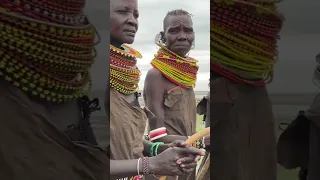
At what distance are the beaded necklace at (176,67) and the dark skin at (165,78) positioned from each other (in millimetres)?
21

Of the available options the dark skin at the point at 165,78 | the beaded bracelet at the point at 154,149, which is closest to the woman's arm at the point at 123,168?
the beaded bracelet at the point at 154,149

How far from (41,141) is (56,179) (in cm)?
11

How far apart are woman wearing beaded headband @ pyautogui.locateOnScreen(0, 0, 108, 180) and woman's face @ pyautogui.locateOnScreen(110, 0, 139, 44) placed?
2.11ft

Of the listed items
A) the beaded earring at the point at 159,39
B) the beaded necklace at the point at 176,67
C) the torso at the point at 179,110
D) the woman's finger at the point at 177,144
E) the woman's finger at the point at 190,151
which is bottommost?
the woman's finger at the point at 190,151

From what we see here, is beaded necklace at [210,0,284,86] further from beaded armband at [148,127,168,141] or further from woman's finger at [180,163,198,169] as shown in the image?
beaded armband at [148,127,168,141]

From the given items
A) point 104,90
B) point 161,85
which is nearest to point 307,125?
point 104,90

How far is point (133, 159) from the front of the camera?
181 centimetres

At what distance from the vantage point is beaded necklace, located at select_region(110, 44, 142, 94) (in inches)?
67.9

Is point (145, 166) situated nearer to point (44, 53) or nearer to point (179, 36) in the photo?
point (179, 36)

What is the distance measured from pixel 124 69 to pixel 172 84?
311 mm

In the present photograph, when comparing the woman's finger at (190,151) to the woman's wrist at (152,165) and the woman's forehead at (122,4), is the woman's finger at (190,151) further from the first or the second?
the woman's forehead at (122,4)

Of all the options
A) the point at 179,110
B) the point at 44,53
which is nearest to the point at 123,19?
the point at 179,110

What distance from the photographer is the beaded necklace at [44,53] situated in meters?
1.06

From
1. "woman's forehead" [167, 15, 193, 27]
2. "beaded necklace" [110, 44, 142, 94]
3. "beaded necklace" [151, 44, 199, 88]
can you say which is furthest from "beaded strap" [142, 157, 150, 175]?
"woman's forehead" [167, 15, 193, 27]
